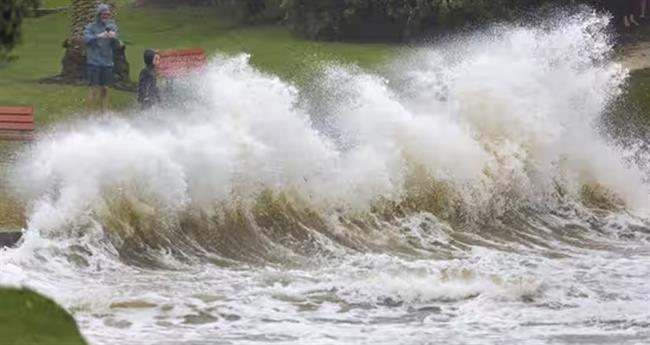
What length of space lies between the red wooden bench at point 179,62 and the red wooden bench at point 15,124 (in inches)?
101

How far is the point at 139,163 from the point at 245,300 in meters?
3.50

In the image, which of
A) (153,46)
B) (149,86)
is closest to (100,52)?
(149,86)

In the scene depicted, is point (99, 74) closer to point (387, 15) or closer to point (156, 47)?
point (156, 47)

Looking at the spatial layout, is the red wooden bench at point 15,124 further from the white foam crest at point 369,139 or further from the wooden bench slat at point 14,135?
the white foam crest at point 369,139

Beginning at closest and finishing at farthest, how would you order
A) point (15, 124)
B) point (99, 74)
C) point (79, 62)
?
1. point (99, 74)
2. point (15, 124)
3. point (79, 62)

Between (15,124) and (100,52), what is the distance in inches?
61.6

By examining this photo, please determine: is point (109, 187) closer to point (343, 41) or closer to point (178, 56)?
point (178, 56)

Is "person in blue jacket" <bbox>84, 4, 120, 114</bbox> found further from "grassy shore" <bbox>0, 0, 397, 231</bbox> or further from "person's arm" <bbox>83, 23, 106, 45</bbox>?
"grassy shore" <bbox>0, 0, 397, 231</bbox>

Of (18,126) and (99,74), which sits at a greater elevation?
(99,74)

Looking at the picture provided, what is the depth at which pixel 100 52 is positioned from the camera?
18.3m

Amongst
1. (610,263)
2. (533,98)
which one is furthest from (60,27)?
(610,263)

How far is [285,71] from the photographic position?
24.5 m

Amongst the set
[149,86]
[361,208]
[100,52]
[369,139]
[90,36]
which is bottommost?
[361,208]

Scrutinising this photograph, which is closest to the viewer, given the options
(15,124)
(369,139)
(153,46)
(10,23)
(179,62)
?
(10,23)
